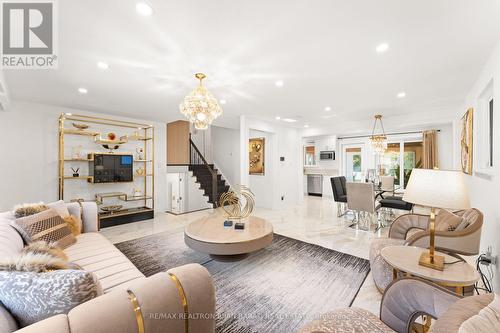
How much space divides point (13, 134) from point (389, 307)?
20.0 ft

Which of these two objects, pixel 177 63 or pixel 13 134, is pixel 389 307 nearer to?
pixel 177 63

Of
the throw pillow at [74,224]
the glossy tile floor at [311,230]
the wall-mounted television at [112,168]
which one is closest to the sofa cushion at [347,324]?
the glossy tile floor at [311,230]

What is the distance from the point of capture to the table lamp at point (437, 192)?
1.38m

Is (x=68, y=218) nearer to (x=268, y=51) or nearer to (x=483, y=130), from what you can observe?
(x=268, y=51)

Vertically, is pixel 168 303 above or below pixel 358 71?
below

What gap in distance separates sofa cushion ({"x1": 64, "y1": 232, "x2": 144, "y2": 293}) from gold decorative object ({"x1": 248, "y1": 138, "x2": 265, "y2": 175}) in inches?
178

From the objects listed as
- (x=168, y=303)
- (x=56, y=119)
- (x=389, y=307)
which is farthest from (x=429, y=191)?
(x=56, y=119)

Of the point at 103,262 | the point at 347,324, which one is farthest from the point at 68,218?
the point at 347,324

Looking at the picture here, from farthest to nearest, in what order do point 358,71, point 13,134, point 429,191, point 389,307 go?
point 13,134 → point 358,71 → point 429,191 → point 389,307

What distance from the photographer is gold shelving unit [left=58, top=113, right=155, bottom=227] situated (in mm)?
4205

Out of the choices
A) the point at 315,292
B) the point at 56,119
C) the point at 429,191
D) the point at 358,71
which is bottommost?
the point at 315,292

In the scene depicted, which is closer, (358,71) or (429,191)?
(429,191)

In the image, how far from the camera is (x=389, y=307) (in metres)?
1.25

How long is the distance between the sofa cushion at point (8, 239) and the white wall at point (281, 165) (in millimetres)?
4431
